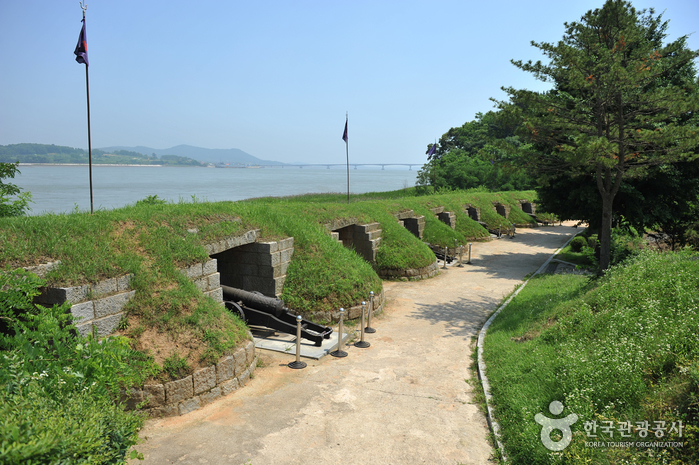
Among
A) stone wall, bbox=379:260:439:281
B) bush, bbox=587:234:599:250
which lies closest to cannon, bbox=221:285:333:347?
stone wall, bbox=379:260:439:281

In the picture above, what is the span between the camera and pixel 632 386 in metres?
4.95

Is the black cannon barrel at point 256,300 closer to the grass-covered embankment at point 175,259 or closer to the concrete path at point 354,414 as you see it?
the concrete path at point 354,414

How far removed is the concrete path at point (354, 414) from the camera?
532 centimetres

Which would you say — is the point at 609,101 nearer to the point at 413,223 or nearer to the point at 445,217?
the point at 413,223

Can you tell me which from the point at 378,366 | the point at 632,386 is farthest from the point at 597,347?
→ the point at 378,366

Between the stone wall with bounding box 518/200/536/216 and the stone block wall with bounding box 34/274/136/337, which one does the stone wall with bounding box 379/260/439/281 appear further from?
the stone wall with bounding box 518/200/536/216

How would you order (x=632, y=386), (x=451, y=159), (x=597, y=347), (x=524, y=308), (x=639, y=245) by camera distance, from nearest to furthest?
(x=632, y=386)
(x=597, y=347)
(x=524, y=308)
(x=639, y=245)
(x=451, y=159)

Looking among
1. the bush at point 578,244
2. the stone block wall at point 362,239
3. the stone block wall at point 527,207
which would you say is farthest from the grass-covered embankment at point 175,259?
the stone block wall at point 527,207

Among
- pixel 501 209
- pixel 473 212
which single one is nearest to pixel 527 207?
pixel 501 209

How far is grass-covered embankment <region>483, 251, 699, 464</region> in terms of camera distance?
4336mm

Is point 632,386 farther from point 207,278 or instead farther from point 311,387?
point 207,278

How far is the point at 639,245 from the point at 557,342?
967cm

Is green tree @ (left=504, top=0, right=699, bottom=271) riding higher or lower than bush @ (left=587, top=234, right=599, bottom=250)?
higher

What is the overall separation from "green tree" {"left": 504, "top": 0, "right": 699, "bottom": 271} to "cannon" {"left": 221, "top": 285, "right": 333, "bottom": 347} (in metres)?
7.29
